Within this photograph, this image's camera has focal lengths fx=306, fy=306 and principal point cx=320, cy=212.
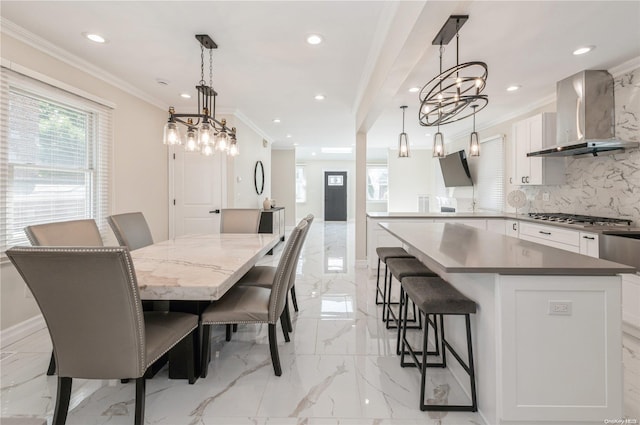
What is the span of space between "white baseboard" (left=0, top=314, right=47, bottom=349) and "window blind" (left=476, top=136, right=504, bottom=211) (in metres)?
6.42

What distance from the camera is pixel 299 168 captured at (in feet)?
39.7

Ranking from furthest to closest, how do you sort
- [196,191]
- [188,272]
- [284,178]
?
[284,178], [196,191], [188,272]

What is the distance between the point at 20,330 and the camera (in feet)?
8.52

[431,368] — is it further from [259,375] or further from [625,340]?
[625,340]

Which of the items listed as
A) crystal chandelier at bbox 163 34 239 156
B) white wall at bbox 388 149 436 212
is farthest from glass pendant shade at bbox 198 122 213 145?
white wall at bbox 388 149 436 212

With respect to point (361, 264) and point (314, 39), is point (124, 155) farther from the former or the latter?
point (361, 264)

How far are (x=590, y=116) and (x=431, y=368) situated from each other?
3.08m

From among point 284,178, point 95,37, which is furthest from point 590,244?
point 284,178

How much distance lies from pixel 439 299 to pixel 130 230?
269 cm

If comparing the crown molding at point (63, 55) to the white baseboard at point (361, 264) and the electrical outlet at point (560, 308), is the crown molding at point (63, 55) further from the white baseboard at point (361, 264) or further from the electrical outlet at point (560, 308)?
the electrical outlet at point (560, 308)

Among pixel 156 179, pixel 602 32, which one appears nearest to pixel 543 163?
pixel 602 32

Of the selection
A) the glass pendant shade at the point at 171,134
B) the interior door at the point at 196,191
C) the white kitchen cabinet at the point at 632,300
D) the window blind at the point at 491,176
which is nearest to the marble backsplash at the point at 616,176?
the white kitchen cabinet at the point at 632,300

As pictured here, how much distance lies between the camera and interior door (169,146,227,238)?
4906 millimetres

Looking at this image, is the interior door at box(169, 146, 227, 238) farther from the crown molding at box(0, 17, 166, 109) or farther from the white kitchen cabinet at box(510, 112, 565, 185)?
the white kitchen cabinet at box(510, 112, 565, 185)
